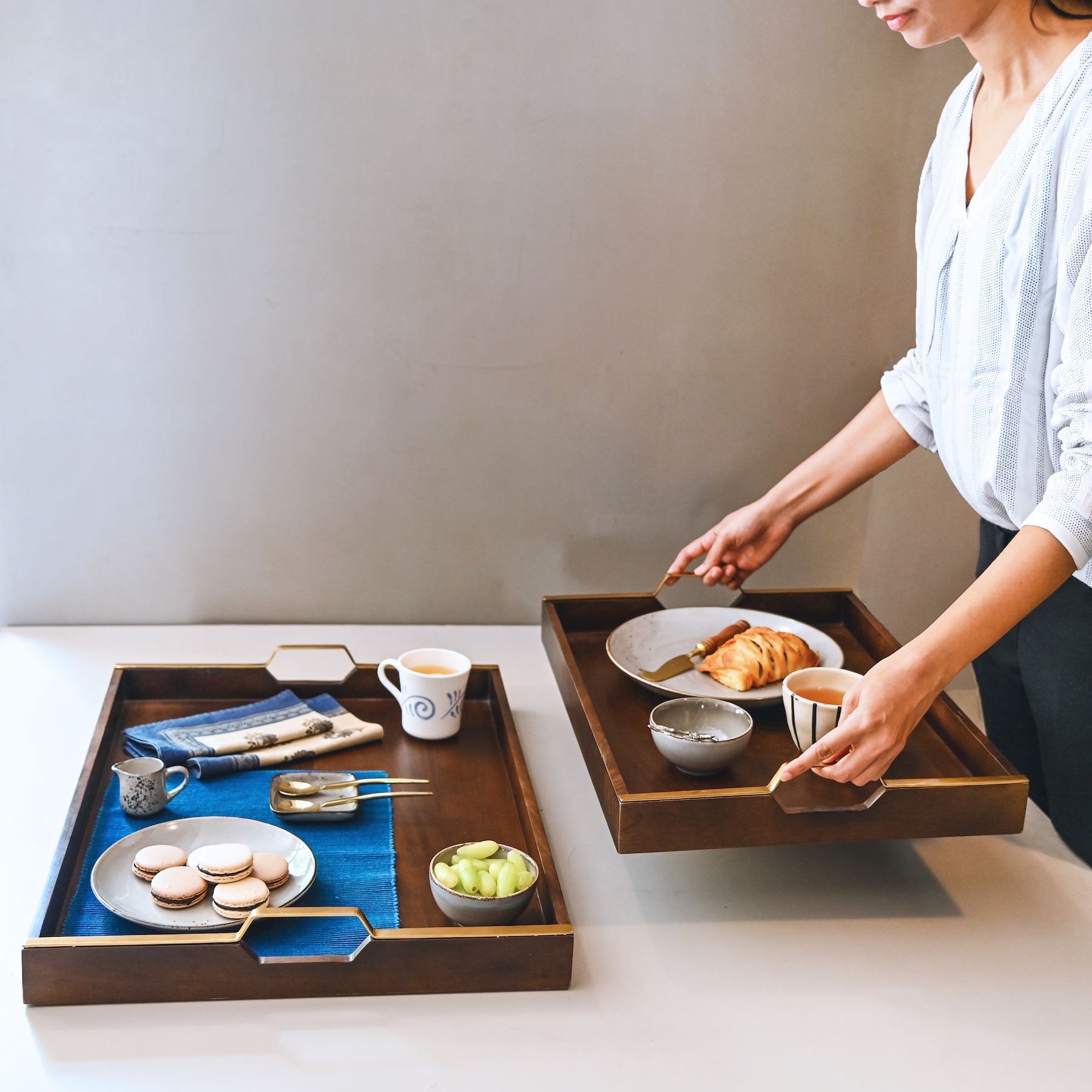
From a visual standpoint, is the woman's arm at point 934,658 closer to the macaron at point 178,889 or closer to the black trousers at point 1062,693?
the black trousers at point 1062,693

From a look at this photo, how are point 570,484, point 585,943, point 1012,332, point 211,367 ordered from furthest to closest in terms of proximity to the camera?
point 570,484, point 211,367, point 1012,332, point 585,943

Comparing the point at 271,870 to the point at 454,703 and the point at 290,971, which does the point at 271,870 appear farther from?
the point at 454,703

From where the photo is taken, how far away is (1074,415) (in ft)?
3.30

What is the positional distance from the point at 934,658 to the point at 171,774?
76 cm

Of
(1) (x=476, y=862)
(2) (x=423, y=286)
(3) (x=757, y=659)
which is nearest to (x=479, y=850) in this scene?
(1) (x=476, y=862)

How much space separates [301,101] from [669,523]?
78 centimetres

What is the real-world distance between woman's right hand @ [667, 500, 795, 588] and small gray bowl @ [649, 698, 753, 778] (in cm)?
28

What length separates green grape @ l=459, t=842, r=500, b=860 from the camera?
0.99 meters

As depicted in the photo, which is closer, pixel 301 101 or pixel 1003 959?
pixel 1003 959

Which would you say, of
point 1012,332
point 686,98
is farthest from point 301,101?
point 1012,332

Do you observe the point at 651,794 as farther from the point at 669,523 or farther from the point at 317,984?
the point at 669,523

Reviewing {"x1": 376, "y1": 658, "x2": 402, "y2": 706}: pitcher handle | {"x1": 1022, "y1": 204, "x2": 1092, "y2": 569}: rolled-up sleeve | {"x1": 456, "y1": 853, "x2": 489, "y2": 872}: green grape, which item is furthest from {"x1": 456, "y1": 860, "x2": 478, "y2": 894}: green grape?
{"x1": 1022, "y1": 204, "x2": 1092, "y2": 569}: rolled-up sleeve

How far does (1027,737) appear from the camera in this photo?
53.5 inches

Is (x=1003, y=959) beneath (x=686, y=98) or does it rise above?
beneath
